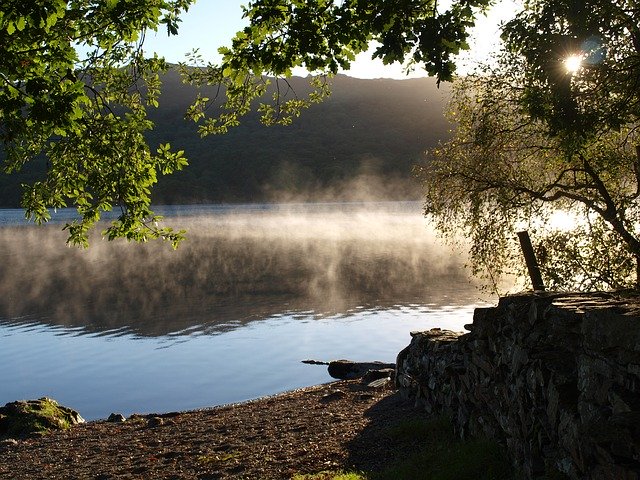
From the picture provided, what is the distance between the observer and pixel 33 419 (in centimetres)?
2552

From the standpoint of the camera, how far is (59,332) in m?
48.4

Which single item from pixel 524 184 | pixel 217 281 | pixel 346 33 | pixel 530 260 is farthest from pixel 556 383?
pixel 217 281

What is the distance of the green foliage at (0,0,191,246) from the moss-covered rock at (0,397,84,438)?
11.9 metres

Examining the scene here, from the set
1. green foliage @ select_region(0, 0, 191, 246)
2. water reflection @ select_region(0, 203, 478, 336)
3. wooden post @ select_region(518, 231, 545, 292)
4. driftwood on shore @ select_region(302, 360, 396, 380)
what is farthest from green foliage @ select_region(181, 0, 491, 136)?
water reflection @ select_region(0, 203, 478, 336)

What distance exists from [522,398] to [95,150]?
420 inches

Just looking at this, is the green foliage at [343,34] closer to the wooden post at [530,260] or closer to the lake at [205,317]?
the wooden post at [530,260]

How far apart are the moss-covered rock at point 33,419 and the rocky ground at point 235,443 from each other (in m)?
0.87

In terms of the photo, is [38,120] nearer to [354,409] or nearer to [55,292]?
[354,409]

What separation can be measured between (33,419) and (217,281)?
49.5 meters

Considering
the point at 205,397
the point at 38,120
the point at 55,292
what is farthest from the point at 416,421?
the point at 55,292

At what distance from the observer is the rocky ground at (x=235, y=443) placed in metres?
16.2

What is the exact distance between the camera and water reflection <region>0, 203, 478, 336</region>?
54.9 m

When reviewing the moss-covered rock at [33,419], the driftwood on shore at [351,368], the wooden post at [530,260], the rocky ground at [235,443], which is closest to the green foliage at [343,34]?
the rocky ground at [235,443]

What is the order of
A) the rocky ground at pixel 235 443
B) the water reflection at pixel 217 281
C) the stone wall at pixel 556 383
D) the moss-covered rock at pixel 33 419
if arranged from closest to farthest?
1. the stone wall at pixel 556 383
2. the rocky ground at pixel 235 443
3. the moss-covered rock at pixel 33 419
4. the water reflection at pixel 217 281
